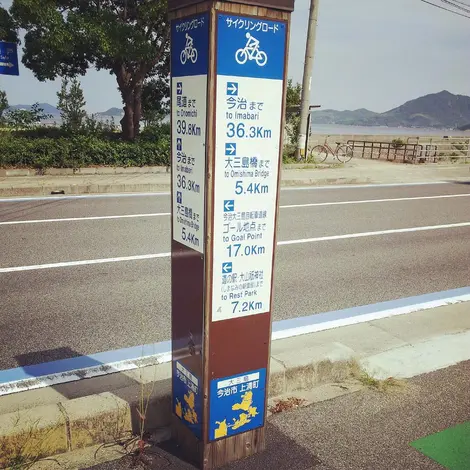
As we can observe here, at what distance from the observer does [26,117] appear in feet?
54.0

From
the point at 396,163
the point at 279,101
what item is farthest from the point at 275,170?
the point at 396,163

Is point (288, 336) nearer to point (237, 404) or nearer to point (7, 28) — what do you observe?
point (237, 404)

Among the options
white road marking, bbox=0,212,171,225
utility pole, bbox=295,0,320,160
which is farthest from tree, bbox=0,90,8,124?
utility pole, bbox=295,0,320,160

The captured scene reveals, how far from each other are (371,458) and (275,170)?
6.54 ft

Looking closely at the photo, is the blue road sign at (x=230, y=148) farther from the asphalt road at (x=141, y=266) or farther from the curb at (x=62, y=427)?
the asphalt road at (x=141, y=266)

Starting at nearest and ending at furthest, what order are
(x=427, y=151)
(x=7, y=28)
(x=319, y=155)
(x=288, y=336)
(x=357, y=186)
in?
(x=288, y=336), (x=7, y=28), (x=357, y=186), (x=319, y=155), (x=427, y=151)

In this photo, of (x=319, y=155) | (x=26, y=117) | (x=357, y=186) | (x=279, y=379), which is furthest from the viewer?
(x=319, y=155)

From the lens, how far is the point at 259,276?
2.94 metres

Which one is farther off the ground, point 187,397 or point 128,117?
point 128,117

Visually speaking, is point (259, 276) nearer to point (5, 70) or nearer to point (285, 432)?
point (285, 432)

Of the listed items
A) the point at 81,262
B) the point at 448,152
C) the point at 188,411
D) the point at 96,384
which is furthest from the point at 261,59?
the point at 448,152

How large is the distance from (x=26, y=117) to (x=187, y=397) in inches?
625

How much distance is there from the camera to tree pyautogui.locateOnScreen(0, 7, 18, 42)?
47.4 feet

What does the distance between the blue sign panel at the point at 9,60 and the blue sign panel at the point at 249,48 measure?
13619 millimetres
